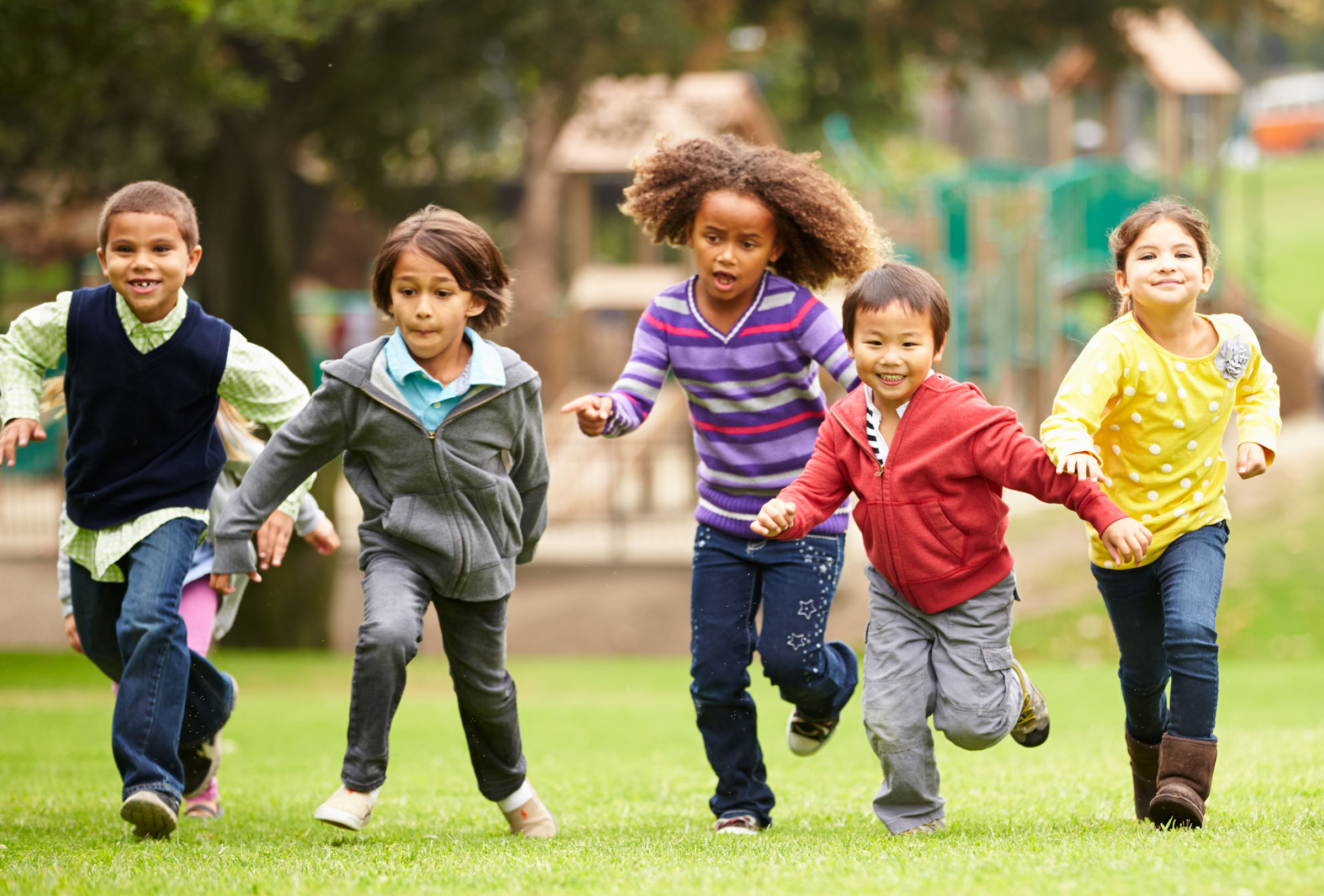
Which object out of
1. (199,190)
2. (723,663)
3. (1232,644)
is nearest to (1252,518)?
(1232,644)

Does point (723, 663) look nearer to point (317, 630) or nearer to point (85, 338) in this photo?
point (85, 338)

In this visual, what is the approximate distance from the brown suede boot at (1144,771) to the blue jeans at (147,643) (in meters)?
2.87

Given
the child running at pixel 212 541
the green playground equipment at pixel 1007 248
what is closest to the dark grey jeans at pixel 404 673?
the child running at pixel 212 541

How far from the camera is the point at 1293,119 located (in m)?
62.4

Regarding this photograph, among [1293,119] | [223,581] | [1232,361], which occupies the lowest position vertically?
[223,581]

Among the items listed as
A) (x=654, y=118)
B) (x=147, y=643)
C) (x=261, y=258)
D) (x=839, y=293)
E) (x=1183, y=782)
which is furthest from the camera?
(x=654, y=118)

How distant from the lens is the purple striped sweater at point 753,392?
187 inches

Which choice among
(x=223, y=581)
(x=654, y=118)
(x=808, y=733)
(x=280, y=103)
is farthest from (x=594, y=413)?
(x=654, y=118)

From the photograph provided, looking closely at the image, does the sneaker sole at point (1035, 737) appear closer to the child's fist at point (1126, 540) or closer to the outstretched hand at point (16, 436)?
the child's fist at point (1126, 540)

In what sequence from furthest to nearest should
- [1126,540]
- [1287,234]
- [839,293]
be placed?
[1287,234]
[839,293]
[1126,540]

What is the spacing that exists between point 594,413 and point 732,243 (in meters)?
0.75

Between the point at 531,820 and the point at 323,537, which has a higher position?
the point at 323,537

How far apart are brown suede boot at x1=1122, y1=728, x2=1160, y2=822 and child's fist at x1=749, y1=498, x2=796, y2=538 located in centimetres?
130

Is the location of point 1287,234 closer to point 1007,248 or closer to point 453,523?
point 1007,248
